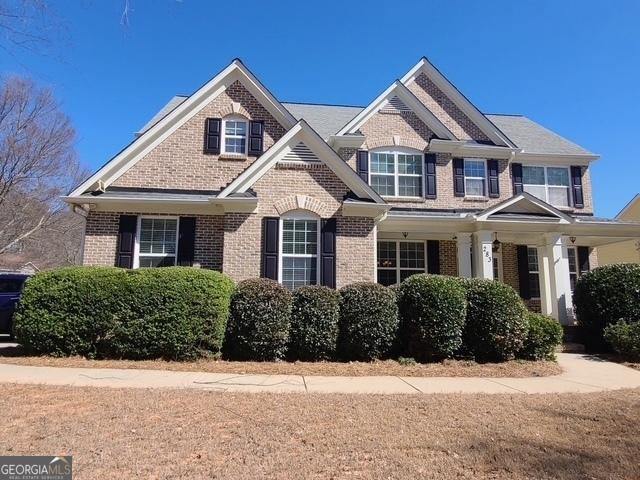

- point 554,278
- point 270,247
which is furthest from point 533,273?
point 270,247

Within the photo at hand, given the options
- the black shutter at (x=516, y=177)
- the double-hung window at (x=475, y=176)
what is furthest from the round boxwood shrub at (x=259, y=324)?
the black shutter at (x=516, y=177)

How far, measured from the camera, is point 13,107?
23.3 meters

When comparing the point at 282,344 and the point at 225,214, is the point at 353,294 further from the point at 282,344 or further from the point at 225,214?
the point at 225,214

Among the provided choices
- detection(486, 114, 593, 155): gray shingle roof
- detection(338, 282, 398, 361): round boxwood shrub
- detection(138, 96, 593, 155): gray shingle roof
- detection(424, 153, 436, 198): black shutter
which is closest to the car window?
detection(138, 96, 593, 155): gray shingle roof

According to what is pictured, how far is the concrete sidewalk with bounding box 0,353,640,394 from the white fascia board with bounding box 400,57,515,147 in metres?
10.3

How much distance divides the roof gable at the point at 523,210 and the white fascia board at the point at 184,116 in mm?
6676

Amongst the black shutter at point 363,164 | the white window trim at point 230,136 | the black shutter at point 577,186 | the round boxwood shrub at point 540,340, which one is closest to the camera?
the round boxwood shrub at point 540,340

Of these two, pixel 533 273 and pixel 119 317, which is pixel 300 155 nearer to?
pixel 119 317

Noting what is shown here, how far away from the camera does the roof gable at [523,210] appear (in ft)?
44.2

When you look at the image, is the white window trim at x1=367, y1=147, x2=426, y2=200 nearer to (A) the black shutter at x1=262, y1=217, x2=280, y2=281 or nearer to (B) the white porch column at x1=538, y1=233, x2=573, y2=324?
(B) the white porch column at x1=538, y1=233, x2=573, y2=324

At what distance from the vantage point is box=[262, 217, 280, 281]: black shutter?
441 inches
